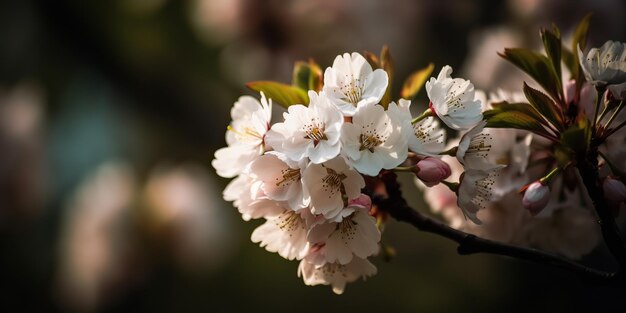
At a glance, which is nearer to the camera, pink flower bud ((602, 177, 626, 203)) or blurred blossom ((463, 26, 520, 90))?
pink flower bud ((602, 177, 626, 203))

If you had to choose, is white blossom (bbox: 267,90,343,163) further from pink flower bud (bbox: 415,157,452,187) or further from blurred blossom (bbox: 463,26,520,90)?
blurred blossom (bbox: 463,26,520,90)

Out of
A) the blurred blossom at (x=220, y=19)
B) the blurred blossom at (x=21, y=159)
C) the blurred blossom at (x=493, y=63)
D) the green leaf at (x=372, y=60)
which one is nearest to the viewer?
the green leaf at (x=372, y=60)

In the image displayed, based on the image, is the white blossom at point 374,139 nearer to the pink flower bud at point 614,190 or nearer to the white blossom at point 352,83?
the white blossom at point 352,83

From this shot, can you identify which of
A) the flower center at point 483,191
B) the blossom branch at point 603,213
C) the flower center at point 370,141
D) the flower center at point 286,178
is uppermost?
the flower center at point 286,178

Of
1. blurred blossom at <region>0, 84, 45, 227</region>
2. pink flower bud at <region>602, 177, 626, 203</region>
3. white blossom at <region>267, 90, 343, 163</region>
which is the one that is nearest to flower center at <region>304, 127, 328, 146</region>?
white blossom at <region>267, 90, 343, 163</region>

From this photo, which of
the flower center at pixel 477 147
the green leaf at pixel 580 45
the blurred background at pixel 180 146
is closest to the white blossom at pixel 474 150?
the flower center at pixel 477 147

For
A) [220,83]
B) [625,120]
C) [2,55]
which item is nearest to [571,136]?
[625,120]

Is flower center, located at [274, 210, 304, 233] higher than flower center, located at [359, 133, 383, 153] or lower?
lower
